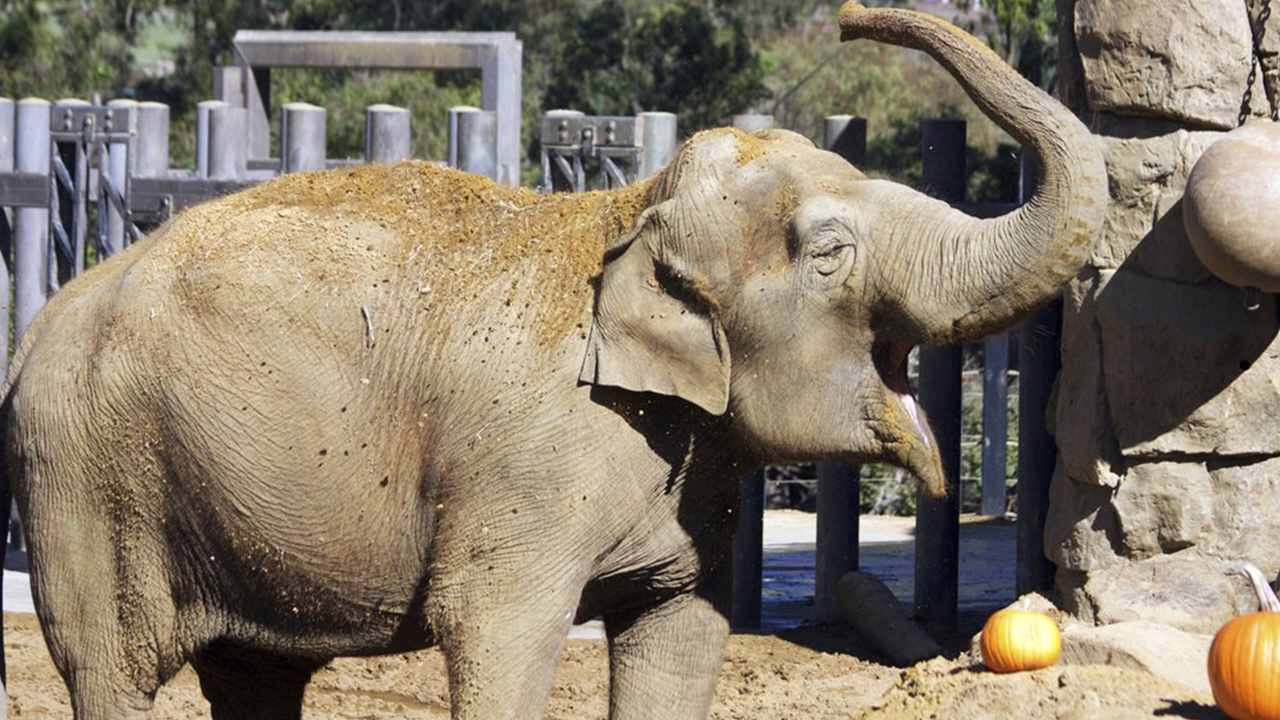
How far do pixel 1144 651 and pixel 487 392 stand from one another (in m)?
2.23

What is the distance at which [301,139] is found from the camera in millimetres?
10227

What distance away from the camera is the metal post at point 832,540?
9470 millimetres

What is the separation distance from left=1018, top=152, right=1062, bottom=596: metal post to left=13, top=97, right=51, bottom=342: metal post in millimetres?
4682

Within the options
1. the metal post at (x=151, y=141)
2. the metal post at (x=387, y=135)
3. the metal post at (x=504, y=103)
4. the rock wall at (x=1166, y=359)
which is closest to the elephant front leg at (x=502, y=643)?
the rock wall at (x=1166, y=359)

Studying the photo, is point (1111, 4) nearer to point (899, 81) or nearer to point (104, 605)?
point (104, 605)

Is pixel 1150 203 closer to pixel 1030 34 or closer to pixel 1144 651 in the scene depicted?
pixel 1144 651

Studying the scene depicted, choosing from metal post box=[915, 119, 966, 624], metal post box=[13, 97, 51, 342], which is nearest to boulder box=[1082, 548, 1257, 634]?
metal post box=[915, 119, 966, 624]

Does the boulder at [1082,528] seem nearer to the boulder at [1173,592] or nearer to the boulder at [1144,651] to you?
the boulder at [1173,592]

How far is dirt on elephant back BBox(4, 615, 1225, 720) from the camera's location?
631 centimetres

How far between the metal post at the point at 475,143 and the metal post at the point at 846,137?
4.95 feet

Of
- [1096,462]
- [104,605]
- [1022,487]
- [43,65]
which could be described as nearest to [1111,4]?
[1096,462]

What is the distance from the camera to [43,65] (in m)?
30.5

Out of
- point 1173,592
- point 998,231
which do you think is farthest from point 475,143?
point 998,231

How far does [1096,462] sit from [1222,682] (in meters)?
1.90
